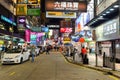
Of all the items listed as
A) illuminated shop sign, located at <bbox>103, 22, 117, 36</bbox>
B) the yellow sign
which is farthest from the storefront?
Result: the yellow sign

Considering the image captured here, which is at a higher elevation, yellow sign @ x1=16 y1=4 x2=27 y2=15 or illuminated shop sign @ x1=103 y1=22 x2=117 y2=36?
yellow sign @ x1=16 y1=4 x2=27 y2=15

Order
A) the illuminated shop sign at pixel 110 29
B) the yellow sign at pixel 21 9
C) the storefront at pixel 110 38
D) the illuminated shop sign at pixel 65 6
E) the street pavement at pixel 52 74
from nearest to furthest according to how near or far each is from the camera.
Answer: the street pavement at pixel 52 74
the illuminated shop sign at pixel 65 6
the storefront at pixel 110 38
the illuminated shop sign at pixel 110 29
the yellow sign at pixel 21 9

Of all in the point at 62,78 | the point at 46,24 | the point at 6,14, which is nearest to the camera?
the point at 62,78

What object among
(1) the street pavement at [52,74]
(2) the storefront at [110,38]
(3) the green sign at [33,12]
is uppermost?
(3) the green sign at [33,12]

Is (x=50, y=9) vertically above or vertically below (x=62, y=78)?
above

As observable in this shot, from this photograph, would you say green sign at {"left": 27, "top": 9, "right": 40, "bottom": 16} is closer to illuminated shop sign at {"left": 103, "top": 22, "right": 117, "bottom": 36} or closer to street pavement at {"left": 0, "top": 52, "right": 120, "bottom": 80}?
illuminated shop sign at {"left": 103, "top": 22, "right": 117, "bottom": 36}

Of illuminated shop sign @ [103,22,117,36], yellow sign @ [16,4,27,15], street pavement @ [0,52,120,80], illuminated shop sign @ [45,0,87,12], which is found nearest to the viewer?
street pavement @ [0,52,120,80]

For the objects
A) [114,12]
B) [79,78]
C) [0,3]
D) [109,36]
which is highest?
[0,3]

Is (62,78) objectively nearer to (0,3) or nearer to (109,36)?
(109,36)

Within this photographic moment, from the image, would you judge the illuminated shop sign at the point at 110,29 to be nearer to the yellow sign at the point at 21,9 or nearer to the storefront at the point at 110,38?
the storefront at the point at 110,38

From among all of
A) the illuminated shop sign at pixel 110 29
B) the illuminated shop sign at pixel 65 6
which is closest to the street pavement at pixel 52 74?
the illuminated shop sign at pixel 65 6

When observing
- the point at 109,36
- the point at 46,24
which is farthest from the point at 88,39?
the point at 46,24

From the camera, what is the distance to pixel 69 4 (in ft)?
94.1

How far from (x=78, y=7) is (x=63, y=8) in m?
1.43
